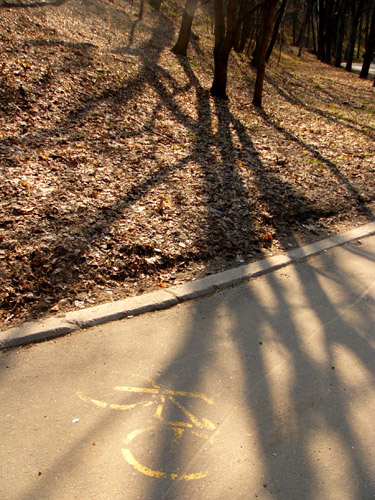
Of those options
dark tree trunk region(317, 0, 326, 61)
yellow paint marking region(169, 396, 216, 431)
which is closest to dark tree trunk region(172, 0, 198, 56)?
yellow paint marking region(169, 396, 216, 431)

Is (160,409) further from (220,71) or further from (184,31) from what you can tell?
(184,31)

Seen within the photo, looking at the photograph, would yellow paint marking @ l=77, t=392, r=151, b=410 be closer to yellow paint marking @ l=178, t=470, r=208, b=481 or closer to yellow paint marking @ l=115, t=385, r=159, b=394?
yellow paint marking @ l=115, t=385, r=159, b=394

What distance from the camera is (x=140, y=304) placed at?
4.69 metres

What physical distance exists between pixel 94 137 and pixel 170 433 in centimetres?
654

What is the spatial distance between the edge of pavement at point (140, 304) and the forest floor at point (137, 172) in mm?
184

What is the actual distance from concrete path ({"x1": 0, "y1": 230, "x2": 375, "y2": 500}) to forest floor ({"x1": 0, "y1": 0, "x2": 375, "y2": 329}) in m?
0.84

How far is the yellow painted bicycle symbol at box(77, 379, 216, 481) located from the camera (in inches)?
114

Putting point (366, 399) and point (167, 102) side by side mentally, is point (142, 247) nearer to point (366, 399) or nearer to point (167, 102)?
point (366, 399)

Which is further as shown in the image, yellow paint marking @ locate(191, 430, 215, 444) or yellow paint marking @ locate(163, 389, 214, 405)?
yellow paint marking @ locate(163, 389, 214, 405)

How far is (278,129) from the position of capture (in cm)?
1203

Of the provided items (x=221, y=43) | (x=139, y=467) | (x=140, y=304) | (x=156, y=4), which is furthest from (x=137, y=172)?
(x=156, y=4)

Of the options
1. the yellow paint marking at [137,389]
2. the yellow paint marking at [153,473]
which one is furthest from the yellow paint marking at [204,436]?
the yellow paint marking at [137,389]

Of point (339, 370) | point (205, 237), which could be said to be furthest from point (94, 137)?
point (339, 370)

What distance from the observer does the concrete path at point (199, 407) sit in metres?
2.86
